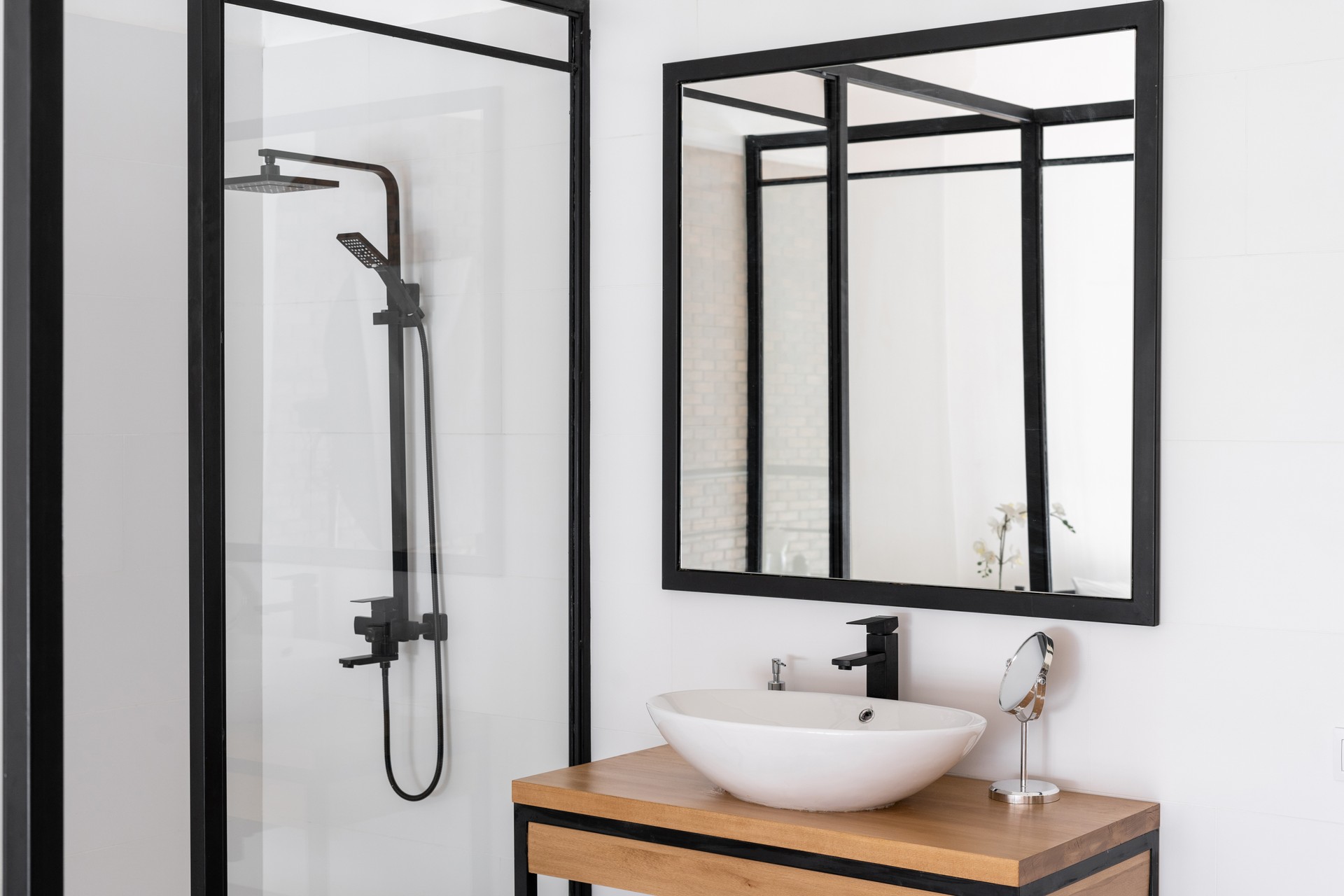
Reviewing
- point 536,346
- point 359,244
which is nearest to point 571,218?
point 536,346

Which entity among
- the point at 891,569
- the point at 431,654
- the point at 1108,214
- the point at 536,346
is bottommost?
the point at 431,654

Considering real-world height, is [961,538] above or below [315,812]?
above

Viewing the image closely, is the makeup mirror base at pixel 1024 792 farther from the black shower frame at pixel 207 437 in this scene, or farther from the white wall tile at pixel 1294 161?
the black shower frame at pixel 207 437

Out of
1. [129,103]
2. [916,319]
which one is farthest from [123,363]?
[916,319]

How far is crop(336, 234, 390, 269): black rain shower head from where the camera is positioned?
2.45 metres

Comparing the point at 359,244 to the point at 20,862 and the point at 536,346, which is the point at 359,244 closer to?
the point at 536,346

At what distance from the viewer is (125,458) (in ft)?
8.04

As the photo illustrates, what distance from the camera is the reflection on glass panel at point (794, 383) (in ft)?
8.70

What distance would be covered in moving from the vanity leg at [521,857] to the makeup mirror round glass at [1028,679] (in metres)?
0.86

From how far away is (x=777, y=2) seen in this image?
273 centimetres

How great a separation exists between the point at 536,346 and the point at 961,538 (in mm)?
960

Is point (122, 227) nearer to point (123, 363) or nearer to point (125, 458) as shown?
point (123, 363)

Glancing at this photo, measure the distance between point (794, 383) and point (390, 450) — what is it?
0.79 metres

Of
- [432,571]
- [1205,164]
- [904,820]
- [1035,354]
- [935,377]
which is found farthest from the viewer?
[432,571]
